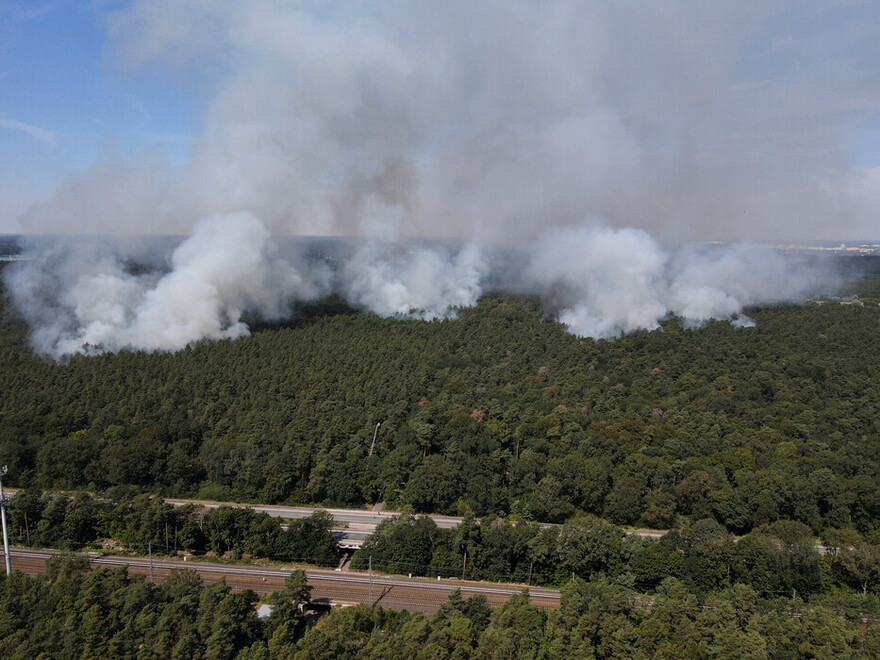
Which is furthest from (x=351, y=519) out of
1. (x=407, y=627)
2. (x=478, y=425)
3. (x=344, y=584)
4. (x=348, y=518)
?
(x=407, y=627)

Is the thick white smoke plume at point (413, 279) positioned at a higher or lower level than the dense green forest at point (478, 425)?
higher

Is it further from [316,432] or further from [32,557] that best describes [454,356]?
[32,557]

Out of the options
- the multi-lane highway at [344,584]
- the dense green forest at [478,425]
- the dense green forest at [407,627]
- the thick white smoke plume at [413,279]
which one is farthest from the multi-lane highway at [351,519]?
the thick white smoke plume at [413,279]

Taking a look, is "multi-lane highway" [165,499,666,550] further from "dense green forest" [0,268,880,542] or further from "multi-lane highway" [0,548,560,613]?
"multi-lane highway" [0,548,560,613]

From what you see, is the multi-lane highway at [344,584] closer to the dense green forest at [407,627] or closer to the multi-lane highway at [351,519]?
the multi-lane highway at [351,519]

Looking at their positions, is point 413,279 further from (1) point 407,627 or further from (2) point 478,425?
(1) point 407,627

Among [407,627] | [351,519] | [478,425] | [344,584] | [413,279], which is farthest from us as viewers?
[413,279]
